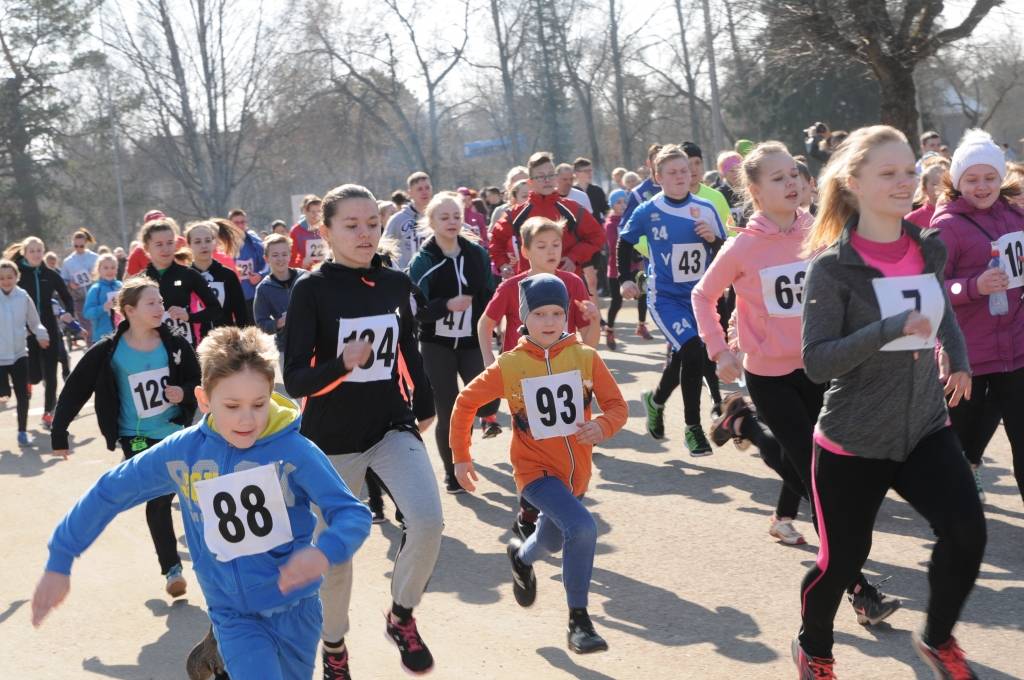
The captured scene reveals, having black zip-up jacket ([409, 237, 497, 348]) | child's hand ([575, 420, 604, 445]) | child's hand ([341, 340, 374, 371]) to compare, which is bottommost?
child's hand ([575, 420, 604, 445])

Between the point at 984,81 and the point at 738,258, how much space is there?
51227 mm

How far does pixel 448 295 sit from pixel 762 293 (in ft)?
10.2

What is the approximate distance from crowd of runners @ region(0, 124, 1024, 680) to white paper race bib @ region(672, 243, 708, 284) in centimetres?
2

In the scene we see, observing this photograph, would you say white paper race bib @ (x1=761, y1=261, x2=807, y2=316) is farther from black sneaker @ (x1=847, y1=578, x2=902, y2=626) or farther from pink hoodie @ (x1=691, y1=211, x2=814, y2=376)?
black sneaker @ (x1=847, y1=578, x2=902, y2=626)

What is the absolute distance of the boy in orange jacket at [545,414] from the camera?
5230 mm

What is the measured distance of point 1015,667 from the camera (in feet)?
14.4

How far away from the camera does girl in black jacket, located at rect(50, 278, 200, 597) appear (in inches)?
254

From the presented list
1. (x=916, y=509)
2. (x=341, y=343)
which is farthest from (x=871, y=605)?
(x=341, y=343)

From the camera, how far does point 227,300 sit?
896 cm

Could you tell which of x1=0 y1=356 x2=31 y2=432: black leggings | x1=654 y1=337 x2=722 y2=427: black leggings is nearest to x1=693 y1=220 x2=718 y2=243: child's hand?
x1=654 y1=337 x2=722 y2=427: black leggings

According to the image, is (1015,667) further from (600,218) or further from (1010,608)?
(600,218)

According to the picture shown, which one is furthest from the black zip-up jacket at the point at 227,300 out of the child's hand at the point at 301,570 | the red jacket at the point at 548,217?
the child's hand at the point at 301,570

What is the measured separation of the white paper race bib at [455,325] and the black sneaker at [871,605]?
3.89 m

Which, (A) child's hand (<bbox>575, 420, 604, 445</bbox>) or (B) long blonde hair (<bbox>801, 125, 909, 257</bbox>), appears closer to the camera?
(B) long blonde hair (<bbox>801, 125, 909, 257</bbox>)
